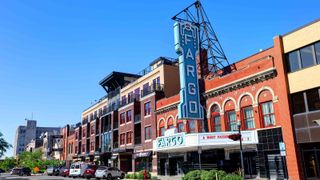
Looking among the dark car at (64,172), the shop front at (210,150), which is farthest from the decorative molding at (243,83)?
the dark car at (64,172)

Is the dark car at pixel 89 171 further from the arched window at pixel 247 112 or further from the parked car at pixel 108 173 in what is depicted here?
the arched window at pixel 247 112

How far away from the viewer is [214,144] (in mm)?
30516

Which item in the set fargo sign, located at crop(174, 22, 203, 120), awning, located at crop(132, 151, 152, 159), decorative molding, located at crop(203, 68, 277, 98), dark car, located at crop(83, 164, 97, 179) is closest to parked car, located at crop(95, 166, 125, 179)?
dark car, located at crop(83, 164, 97, 179)

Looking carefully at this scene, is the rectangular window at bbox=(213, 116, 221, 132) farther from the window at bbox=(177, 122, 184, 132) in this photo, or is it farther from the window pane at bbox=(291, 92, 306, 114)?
the window pane at bbox=(291, 92, 306, 114)

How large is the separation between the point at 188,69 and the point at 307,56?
12968mm

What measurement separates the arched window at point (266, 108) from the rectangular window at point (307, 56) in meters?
4.03

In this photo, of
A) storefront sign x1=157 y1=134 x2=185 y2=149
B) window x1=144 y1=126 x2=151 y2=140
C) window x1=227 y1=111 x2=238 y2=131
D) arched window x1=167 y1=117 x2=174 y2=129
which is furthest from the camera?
window x1=144 y1=126 x2=151 y2=140

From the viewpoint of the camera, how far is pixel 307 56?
85.7 ft

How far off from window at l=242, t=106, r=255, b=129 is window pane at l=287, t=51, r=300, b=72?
552 cm

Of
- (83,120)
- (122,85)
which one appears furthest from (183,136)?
(83,120)

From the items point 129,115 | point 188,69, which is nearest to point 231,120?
point 188,69

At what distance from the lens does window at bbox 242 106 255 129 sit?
30492 mm

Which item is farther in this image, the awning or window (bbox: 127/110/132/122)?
window (bbox: 127/110/132/122)

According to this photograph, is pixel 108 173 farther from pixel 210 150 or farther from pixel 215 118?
pixel 215 118
